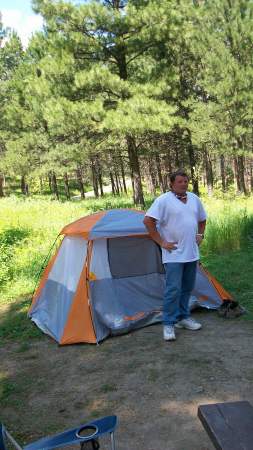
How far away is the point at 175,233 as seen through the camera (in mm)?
4668

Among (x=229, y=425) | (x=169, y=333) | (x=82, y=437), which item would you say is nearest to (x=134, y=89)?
(x=169, y=333)

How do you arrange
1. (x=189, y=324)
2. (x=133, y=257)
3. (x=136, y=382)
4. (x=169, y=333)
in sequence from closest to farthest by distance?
(x=136, y=382), (x=169, y=333), (x=189, y=324), (x=133, y=257)

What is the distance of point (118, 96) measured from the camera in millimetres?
14547

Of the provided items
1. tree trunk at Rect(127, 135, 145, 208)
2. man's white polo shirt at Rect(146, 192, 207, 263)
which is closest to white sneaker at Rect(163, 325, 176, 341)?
man's white polo shirt at Rect(146, 192, 207, 263)

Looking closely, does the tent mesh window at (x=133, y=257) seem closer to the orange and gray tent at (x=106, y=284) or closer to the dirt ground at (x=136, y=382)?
the orange and gray tent at (x=106, y=284)

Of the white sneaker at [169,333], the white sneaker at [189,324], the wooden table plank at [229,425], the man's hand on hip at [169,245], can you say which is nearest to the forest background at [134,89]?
the white sneaker at [189,324]

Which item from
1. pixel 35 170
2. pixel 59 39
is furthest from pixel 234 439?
pixel 35 170

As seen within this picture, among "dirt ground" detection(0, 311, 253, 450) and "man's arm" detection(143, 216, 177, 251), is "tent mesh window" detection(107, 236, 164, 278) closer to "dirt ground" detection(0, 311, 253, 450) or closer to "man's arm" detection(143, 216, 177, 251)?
"dirt ground" detection(0, 311, 253, 450)

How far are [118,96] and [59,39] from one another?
2590mm

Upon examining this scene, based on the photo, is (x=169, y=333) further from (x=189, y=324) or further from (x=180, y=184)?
(x=180, y=184)

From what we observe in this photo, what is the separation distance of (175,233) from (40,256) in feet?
17.2

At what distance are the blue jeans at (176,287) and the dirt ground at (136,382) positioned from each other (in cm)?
32

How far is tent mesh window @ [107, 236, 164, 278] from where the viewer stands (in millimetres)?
5656

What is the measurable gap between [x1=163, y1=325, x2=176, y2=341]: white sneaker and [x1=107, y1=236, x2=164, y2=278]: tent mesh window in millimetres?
1012
